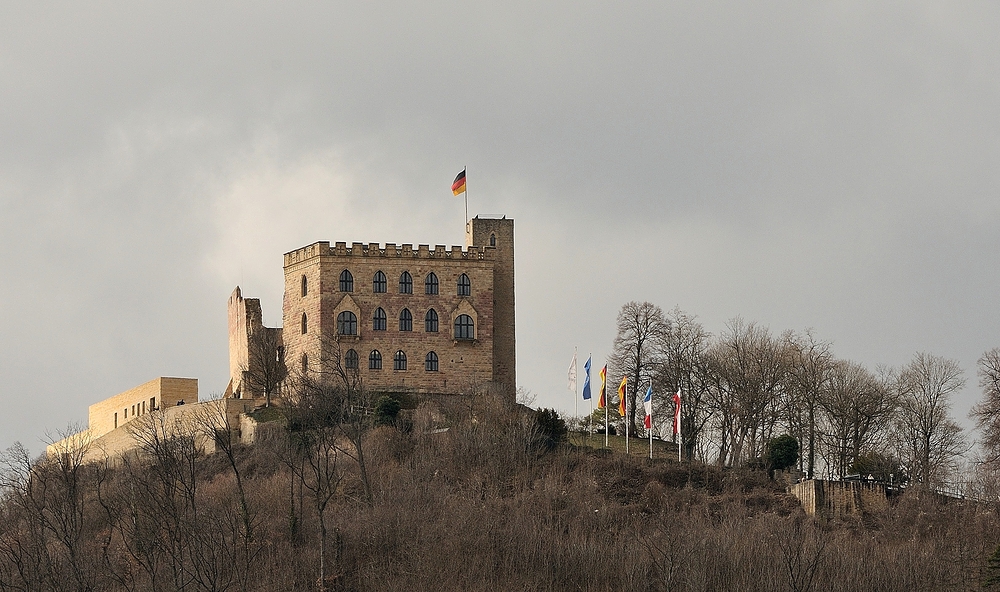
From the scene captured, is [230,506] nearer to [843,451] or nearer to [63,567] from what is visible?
[63,567]

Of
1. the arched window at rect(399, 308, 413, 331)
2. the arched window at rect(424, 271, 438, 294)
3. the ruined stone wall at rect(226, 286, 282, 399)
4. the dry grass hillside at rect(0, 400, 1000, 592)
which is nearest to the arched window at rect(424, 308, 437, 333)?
the arched window at rect(399, 308, 413, 331)

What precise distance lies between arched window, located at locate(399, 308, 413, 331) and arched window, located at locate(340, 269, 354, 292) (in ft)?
8.05

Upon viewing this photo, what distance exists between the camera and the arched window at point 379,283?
8862 centimetres

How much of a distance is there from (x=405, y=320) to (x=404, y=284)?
1628 mm

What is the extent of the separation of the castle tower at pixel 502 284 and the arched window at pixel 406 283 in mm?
3504

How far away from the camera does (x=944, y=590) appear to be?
66.2 metres

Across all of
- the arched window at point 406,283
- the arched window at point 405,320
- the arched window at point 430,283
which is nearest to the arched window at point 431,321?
the arched window at point 405,320

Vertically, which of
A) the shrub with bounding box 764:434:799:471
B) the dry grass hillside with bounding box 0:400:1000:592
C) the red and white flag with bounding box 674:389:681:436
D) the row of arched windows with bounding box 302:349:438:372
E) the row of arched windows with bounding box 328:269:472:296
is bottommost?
the dry grass hillside with bounding box 0:400:1000:592

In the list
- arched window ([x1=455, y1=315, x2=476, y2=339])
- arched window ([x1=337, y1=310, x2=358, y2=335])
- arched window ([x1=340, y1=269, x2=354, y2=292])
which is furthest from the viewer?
arched window ([x1=455, y1=315, x2=476, y2=339])

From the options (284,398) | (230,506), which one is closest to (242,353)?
(284,398)

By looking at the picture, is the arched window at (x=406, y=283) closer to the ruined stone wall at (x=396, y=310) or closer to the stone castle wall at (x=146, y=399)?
the ruined stone wall at (x=396, y=310)

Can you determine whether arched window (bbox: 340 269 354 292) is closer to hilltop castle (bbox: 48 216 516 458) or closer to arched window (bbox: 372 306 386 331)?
hilltop castle (bbox: 48 216 516 458)

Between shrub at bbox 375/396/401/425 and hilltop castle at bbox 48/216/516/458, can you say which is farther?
hilltop castle at bbox 48/216/516/458

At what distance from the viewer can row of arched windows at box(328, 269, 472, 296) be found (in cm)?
8862
